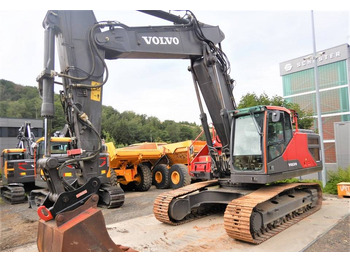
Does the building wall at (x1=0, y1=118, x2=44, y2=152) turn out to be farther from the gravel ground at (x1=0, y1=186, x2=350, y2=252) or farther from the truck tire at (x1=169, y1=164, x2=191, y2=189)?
the truck tire at (x1=169, y1=164, x2=191, y2=189)

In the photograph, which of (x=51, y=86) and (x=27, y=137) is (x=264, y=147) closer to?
(x=51, y=86)

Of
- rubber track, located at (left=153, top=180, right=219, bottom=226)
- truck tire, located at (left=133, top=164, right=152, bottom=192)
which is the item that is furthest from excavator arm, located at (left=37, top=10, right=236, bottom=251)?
truck tire, located at (left=133, top=164, right=152, bottom=192)

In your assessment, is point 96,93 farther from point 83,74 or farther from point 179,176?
point 179,176

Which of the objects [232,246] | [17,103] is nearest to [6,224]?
[232,246]

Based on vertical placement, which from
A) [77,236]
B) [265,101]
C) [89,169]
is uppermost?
[265,101]

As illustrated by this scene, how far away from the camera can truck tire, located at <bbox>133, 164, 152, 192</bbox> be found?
37.8 ft

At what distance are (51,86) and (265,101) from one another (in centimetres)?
1388

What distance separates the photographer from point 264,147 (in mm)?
5363

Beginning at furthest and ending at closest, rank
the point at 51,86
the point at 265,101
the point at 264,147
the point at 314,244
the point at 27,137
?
the point at 265,101
the point at 27,137
the point at 264,147
the point at 314,244
the point at 51,86

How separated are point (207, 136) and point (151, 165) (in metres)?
6.60

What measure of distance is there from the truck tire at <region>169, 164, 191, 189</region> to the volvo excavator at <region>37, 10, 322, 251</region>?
399 centimetres

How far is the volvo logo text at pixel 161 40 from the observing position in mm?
5127

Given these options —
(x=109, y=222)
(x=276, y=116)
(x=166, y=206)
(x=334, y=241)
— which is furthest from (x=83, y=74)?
(x=334, y=241)

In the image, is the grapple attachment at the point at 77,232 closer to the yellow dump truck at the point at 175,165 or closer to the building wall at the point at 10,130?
the yellow dump truck at the point at 175,165
